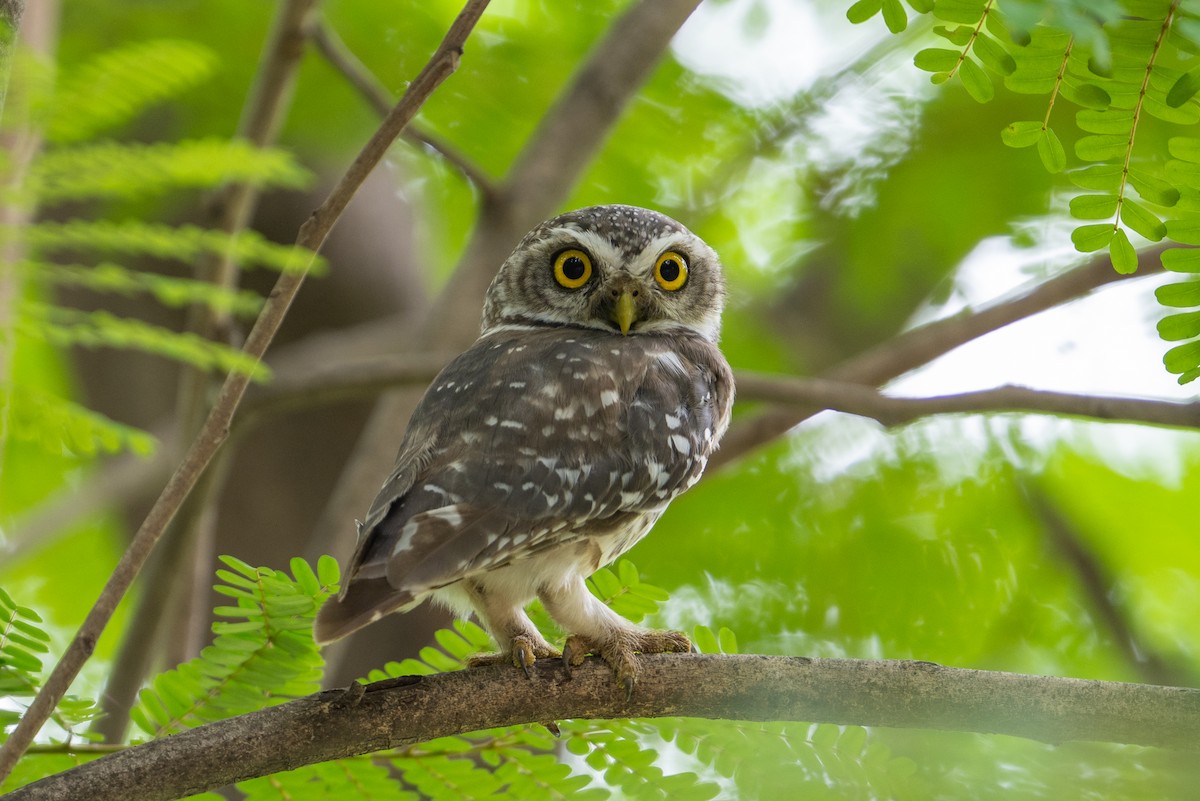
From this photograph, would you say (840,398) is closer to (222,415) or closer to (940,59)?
(940,59)

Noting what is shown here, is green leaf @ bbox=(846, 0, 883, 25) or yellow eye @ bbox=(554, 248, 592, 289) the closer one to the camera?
green leaf @ bbox=(846, 0, 883, 25)

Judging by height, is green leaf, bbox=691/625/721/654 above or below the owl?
below

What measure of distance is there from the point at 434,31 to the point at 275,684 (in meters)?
3.44

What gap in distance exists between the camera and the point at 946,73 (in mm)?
2045

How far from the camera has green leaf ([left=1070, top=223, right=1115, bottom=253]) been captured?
2154mm

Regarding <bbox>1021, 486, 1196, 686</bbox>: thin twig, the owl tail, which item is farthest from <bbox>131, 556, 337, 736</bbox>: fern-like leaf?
<bbox>1021, 486, 1196, 686</bbox>: thin twig

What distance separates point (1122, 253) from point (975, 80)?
0.41m

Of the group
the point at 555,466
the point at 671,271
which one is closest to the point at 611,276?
the point at 671,271

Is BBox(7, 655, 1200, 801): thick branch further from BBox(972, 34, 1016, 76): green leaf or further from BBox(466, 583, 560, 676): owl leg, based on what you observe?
BBox(972, 34, 1016, 76): green leaf

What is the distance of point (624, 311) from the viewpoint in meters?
3.30

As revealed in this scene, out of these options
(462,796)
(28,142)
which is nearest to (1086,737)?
(462,796)

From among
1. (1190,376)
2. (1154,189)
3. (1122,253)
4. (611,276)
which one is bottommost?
(1190,376)

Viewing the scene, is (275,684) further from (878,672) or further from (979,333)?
(979,333)

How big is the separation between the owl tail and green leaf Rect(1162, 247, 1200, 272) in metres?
1.44
